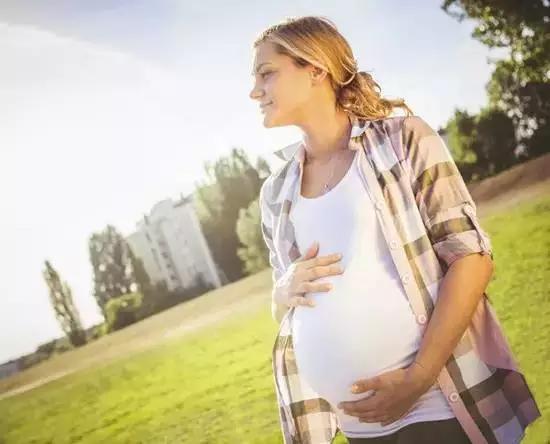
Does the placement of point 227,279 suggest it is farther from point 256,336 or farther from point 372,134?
point 372,134

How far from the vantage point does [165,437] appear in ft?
6.97

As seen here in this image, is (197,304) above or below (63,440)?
above

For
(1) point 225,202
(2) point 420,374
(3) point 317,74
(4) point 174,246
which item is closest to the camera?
(2) point 420,374

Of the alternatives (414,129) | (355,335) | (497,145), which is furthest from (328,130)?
(497,145)

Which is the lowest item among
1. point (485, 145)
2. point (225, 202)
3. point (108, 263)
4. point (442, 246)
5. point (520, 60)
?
point (442, 246)

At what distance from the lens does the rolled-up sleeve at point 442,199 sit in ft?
3.01

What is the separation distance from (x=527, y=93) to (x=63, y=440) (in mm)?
2845

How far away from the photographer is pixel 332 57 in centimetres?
112

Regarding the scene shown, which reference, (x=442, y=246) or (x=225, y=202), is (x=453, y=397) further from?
(x=225, y=202)

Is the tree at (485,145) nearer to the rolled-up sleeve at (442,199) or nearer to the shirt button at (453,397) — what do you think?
the rolled-up sleeve at (442,199)

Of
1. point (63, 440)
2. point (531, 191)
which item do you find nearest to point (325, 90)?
point (63, 440)

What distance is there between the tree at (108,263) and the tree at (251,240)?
0.58 metres

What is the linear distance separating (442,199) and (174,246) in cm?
172

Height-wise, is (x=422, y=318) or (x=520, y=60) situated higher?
(x=520, y=60)
